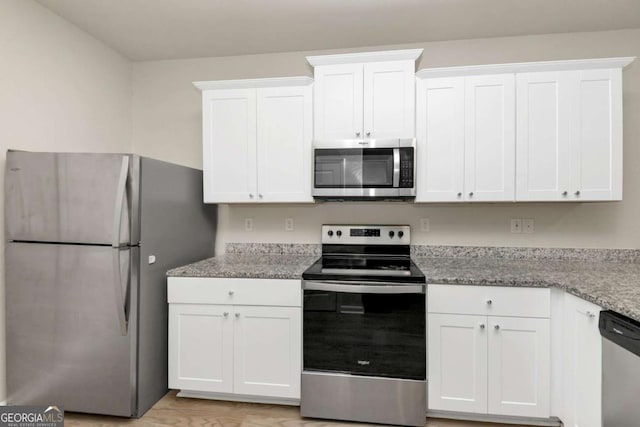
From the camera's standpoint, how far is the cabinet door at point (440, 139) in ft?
7.32

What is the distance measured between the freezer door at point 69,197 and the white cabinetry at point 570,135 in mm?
2496

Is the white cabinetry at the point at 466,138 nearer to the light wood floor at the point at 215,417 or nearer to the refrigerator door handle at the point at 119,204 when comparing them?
the light wood floor at the point at 215,417

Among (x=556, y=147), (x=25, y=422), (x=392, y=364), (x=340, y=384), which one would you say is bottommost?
(x=25, y=422)

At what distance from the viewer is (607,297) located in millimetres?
1440

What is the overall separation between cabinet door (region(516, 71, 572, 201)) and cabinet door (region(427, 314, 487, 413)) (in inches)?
38.2

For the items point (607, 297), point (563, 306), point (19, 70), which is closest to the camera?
point (607, 297)

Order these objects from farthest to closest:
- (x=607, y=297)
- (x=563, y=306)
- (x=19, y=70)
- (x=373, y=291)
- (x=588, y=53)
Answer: (x=588, y=53)
(x=19, y=70)
(x=373, y=291)
(x=563, y=306)
(x=607, y=297)

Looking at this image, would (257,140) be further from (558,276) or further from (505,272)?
(558,276)

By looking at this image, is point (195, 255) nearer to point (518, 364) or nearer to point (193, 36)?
point (193, 36)

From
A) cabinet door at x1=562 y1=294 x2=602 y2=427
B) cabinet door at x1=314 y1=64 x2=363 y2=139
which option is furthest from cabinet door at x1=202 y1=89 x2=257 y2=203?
cabinet door at x1=562 y1=294 x2=602 y2=427

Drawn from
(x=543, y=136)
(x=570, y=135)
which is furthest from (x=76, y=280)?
(x=570, y=135)

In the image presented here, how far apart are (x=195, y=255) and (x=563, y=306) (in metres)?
2.43

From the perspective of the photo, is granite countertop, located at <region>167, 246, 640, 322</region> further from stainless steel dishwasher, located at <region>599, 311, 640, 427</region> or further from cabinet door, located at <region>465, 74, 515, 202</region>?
cabinet door, located at <region>465, 74, 515, 202</region>

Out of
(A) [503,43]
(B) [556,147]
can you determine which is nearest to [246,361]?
(B) [556,147]
